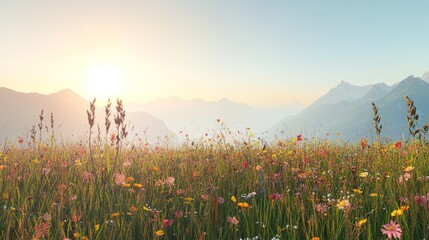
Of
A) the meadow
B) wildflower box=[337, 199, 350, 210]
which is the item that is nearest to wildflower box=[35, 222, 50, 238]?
the meadow

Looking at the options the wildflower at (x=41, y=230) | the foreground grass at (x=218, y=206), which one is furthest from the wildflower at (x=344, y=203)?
the wildflower at (x=41, y=230)

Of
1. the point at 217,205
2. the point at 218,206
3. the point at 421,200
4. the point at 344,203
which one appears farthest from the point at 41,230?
the point at 421,200

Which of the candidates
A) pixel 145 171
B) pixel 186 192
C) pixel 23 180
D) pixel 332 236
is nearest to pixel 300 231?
pixel 332 236

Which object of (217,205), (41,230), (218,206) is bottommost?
(218,206)

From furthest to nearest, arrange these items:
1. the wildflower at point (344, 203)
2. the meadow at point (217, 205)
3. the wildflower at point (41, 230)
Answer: the meadow at point (217, 205), the wildflower at point (344, 203), the wildflower at point (41, 230)

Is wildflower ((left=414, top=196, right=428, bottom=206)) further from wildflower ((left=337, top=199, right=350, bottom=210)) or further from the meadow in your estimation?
wildflower ((left=337, top=199, right=350, bottom=210))

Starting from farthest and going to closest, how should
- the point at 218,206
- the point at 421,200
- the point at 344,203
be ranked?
the point at 218,206 < the point at 421,200 < the point at 344,203

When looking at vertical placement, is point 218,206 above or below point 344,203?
below

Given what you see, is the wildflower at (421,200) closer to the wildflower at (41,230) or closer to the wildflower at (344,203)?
the wildflower at (344,203)

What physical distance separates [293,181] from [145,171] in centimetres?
248

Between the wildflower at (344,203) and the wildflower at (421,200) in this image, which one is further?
the wildflower at (421,200)

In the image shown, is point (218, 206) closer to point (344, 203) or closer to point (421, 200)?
point (344, 203)

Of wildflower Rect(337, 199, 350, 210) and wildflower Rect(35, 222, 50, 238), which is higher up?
wildflower Rect(337, 199, 350, 210)

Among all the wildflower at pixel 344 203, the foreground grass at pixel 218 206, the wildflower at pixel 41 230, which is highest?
the wildflower at pixel 344 203
